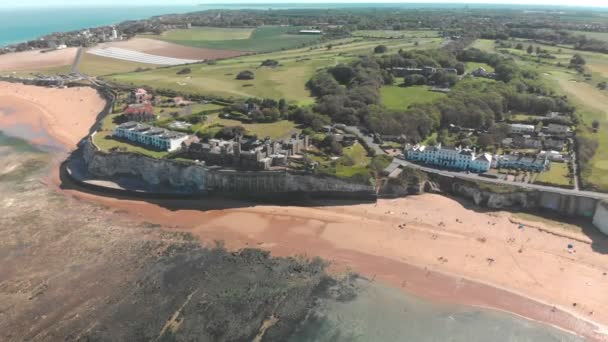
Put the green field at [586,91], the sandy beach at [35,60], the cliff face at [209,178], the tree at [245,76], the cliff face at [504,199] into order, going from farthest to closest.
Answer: the sandy beach at [35,60]
the tree at [245,76]
the green field at [586,91]
the cliff face at [209,178]
the cliff face at [504,199]

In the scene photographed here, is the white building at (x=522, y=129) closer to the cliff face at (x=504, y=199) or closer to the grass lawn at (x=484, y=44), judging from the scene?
the cliff face at (x=504, y=199)

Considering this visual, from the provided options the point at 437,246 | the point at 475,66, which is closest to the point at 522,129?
the point at 437,246

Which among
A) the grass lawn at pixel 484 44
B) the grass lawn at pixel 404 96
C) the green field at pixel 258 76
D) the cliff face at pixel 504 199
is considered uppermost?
the green field at pixel 258 76

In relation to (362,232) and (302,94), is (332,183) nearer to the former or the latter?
(362,232)

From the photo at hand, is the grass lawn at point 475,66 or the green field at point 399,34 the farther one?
the green field at point 399,34

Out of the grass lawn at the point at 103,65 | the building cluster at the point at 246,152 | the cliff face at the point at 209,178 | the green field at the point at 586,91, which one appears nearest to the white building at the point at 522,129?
the green field at the point at 586,91

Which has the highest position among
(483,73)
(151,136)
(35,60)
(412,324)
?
(35,60)

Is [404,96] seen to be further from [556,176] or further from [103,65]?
[103,65]
